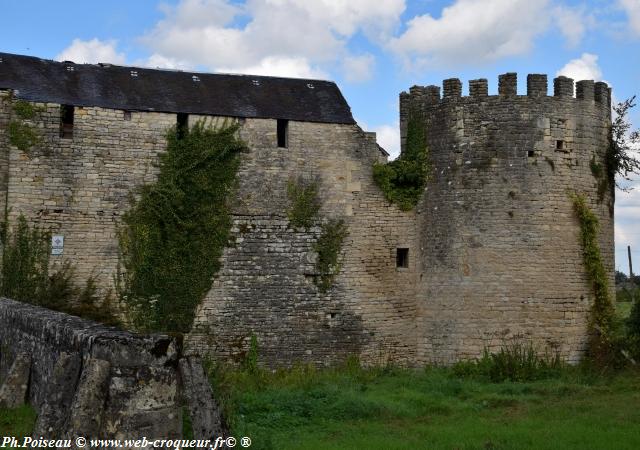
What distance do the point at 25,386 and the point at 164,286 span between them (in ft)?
17.7

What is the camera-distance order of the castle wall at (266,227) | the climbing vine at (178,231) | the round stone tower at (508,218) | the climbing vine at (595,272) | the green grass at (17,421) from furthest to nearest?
the climbing vine at (595,272) → the round stone tower at (508,218) → the climbing vine at (178,231) → the castle wall at (266,227) → the green grass at (17,421)

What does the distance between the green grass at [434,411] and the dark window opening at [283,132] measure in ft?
16.6

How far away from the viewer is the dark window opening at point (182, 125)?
14705mm

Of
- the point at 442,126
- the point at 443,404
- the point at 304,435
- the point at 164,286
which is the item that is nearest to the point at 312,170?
the point at 442,126

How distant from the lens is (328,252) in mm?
15273

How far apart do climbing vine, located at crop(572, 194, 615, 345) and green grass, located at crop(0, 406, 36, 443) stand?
11.3 m

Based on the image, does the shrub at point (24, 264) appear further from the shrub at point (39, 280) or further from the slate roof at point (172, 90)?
the slate roof at point (172, 90)

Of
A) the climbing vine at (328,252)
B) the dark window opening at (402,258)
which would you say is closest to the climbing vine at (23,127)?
the climbing vine at (328,252)

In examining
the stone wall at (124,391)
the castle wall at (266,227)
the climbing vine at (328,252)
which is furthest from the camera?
the climbing vine at (328,252)

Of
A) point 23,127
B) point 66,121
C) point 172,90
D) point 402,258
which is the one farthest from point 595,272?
point 23,127

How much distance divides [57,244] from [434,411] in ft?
25.7

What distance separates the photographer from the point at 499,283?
14.7 m

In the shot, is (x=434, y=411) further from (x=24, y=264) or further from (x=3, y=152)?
(x=3, y=152)

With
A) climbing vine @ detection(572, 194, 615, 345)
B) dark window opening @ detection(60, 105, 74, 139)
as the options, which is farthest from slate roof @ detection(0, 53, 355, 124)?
climbing vine @ detection(572, 194, 615, 345)
